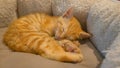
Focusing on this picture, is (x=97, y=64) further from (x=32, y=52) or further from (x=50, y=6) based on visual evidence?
(x=50, y=6)

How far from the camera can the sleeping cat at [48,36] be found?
145 cm

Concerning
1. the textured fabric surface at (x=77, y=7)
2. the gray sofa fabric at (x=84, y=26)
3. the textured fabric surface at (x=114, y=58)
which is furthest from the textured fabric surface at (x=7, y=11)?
the textured fabric surface at (x=114, y=58)

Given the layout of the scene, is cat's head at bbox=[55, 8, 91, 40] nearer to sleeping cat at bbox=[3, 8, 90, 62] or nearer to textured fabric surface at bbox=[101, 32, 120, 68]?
sleeping cat at bbox=[3, 8, 90, 62]

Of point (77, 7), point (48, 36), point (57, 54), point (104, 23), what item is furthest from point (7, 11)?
point (104, 23)

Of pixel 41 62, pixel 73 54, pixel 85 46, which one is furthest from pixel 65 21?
pixel 41 62

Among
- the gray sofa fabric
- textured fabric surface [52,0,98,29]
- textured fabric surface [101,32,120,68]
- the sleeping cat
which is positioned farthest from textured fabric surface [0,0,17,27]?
textured fabric surface [101,32,120,68]

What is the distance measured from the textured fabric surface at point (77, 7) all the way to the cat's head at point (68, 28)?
11 cm

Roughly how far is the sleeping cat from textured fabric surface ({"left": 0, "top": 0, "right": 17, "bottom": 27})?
8.3 inches

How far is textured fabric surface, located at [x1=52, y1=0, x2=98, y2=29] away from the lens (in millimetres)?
1831

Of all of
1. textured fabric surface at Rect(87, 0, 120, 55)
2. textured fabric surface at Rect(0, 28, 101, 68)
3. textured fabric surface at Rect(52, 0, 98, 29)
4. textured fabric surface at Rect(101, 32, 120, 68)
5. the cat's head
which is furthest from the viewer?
textured fabric surface at Rect(52, 0, 98, 29)

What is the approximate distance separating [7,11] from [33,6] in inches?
9.1

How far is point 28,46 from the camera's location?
4.93 ft

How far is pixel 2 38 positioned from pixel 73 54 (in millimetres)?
610

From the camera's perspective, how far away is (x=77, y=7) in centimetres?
184
